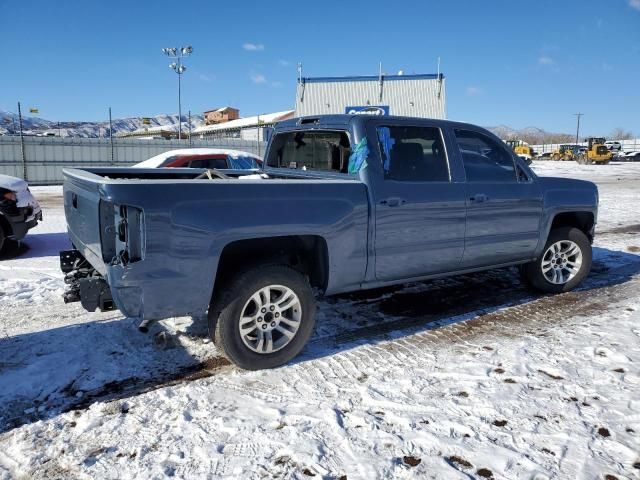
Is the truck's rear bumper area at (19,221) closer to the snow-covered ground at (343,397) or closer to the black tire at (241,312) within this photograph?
the snow-covered ground at (343,397)

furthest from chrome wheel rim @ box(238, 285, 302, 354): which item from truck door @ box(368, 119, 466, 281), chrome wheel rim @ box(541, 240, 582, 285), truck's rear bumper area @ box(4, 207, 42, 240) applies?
truck's rear bumper area @ box(4, 207, 42, 240)

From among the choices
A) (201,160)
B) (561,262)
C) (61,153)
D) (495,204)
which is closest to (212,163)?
(201,160)

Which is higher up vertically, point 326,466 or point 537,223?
point 537,223

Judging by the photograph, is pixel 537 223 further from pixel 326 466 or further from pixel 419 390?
pixel 326 466

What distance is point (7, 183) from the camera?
286 inches

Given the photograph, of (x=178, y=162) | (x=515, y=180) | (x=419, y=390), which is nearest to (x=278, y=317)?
(x=419, y=390)

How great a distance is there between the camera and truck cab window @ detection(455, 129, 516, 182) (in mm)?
4711

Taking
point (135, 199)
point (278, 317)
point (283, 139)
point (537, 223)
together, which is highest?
point (283, 139)

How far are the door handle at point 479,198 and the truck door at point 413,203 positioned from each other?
0.14 metres

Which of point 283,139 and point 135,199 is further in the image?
point 283,139

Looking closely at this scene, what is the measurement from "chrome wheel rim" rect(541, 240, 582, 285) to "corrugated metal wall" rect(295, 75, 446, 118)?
855 inches

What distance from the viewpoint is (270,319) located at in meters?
3.69

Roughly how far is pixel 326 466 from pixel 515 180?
3.61m

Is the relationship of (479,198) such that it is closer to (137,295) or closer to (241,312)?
(241,312)
